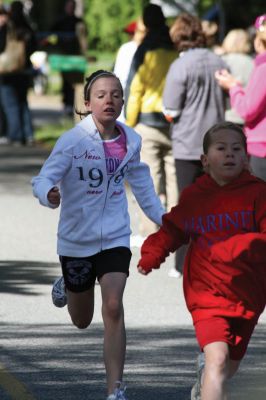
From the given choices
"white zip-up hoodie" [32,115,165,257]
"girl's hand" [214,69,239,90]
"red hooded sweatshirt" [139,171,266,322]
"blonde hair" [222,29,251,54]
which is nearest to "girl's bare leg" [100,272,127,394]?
"white zip-up hoodie" [32,115,165,257]

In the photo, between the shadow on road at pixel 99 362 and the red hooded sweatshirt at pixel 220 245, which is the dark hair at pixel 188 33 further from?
the red hooded sweatshirt at pixel 220 245

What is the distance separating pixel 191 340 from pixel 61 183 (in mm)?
1915

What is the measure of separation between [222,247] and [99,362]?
77.3 inches

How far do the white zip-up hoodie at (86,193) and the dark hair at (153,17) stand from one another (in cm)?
532

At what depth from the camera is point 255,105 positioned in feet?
34.5

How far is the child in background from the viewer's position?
643 centimetres

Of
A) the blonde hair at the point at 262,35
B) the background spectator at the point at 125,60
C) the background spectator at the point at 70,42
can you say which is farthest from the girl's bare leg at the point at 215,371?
the background spectator at the point at 70,42

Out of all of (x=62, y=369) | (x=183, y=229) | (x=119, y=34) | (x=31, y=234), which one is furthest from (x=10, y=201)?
(x=119, y=34)

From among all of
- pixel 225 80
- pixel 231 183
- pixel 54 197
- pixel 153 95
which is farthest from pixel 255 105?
pixel 231 183

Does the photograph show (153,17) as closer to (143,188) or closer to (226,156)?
(143,188)

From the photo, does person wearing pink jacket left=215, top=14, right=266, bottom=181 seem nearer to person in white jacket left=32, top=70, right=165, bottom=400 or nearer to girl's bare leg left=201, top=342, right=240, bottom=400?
person in white jacket left=32, top=70, right=165, bottom=400

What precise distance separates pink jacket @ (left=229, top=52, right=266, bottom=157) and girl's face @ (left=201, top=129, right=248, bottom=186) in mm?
3908

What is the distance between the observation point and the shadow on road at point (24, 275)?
10795 millimetres

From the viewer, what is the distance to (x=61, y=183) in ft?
24.5
